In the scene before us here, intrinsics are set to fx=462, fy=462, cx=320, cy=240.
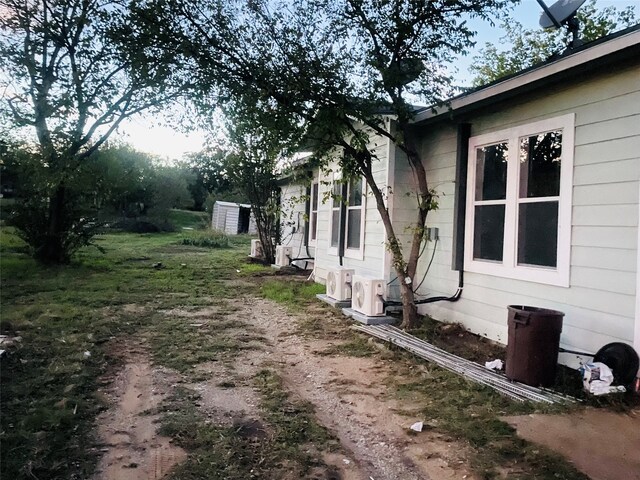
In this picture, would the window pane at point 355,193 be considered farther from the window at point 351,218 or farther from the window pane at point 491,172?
the window pane at point 491,172

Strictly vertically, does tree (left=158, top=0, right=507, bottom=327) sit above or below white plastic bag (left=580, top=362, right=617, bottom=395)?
above

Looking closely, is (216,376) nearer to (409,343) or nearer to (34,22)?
(409,343)

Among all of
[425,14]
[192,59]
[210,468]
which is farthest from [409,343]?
[192,59]

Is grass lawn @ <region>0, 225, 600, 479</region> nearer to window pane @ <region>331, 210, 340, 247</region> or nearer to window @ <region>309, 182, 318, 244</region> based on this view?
window pane @ <region>331, 210, 340, 247</region>

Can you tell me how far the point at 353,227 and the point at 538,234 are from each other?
3.90 m

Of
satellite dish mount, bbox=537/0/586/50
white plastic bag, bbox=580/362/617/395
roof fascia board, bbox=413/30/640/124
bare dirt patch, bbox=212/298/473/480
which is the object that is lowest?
bare dirt patch, bbox=212/298/473/480

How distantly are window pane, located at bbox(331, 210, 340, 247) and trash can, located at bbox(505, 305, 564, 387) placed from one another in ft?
17.1

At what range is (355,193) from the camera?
8.20 m

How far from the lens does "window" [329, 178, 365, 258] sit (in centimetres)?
785

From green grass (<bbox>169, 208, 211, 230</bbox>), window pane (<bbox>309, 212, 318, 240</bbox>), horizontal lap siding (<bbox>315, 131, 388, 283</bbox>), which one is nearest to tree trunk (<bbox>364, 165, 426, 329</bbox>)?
horizontal lap siding (<bbox>315, 131, 388, 283</bbox>)

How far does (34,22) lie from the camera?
305 inches

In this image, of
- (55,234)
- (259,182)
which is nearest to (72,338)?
(55,234)

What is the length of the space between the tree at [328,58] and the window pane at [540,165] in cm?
113

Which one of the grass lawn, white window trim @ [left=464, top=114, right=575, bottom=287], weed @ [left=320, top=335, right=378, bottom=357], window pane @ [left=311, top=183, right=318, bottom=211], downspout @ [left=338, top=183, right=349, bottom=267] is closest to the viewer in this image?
the grass lawn
